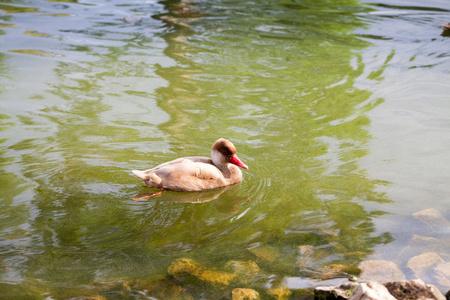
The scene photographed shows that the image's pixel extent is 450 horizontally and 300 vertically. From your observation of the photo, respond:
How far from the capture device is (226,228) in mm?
4797

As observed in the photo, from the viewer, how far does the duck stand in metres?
5.42

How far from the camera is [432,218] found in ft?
16.2

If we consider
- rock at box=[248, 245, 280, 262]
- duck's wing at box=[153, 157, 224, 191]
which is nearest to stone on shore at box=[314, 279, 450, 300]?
rock at box=[248, 245, 280, 262]

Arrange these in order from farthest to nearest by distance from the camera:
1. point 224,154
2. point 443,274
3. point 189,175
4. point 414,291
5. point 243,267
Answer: point 224,154 → point 189,175 → point 243,267 → point 443,274 → point 414,291

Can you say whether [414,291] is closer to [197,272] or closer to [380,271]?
[380,271]

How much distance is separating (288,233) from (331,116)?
325cm

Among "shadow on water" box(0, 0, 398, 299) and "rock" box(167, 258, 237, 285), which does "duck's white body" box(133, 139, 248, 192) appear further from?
"rock" box(167, 258, 237, 285)

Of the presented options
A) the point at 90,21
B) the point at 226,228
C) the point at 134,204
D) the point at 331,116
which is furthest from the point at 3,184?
the point at 90,21

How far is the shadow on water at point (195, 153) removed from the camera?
14.0 ft

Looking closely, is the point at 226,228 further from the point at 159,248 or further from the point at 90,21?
the point at 90,21

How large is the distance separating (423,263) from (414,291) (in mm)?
787

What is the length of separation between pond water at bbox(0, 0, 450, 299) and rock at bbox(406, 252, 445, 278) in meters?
0.06

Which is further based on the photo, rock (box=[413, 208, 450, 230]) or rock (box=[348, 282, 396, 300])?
rock (box=[413, 208, 450, 230])

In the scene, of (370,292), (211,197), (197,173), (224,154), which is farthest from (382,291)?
(224,154)
